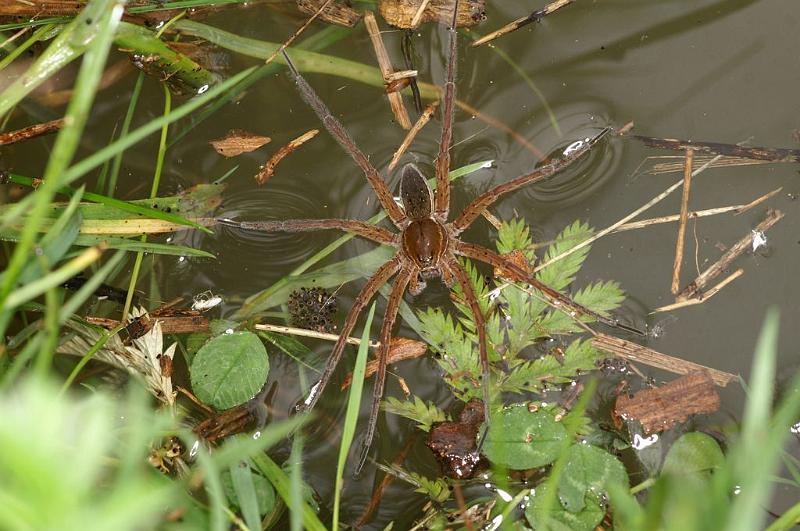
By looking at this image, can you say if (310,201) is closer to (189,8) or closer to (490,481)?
(189,8)

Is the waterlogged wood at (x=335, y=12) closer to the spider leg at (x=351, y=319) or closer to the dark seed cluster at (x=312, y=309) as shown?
the spider leg at (x=351, y=319)

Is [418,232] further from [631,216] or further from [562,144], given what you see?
[631,216]

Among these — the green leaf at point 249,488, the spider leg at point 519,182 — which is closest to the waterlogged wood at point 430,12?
the spider leg at point 519,182

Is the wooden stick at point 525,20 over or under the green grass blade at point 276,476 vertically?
over

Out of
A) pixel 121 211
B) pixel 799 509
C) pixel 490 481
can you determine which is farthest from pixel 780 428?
pixel 121 211

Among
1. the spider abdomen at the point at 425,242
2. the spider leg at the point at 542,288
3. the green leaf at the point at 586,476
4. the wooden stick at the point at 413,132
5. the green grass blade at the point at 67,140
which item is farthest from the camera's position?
the wooden stick at the point at 413,132

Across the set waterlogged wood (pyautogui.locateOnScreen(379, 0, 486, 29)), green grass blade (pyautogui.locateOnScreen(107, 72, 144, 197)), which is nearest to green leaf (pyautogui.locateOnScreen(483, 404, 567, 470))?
waterlogged wood (pyautogui.locateOnScreen(379, 0, 486, 29))

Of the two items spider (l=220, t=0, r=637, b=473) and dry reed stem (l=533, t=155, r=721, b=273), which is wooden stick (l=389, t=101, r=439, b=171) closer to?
spider (l=220, t=0, r=637, b=473)
